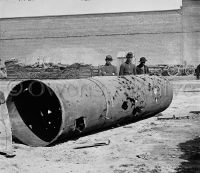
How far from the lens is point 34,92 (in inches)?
294

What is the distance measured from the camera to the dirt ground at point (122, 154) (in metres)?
4.93

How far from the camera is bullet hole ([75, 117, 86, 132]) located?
6375 millimetres

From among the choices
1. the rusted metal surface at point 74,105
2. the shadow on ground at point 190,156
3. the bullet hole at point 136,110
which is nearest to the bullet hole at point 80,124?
the rusted metal surface at point 74,105

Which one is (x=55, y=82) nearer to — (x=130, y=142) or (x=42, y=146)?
(x=42, y=146)

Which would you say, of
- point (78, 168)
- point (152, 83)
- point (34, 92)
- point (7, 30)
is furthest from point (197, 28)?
point (78, 168)

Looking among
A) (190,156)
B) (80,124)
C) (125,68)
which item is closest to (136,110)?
(80,124)

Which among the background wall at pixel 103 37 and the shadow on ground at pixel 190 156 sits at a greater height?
the background wall at pixel 103 37

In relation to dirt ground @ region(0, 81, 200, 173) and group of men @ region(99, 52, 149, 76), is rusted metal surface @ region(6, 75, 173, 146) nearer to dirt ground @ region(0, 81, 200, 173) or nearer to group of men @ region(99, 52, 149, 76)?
dirt ground @ region(0, 81, 200, 173)

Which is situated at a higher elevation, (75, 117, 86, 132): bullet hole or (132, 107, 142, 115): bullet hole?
(132, 107, 142, 115): bullet hole

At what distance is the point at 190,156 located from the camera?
17.9 ft

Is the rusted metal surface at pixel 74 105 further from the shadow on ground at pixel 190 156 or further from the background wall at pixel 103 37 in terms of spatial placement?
the background wall at pixel 103 37

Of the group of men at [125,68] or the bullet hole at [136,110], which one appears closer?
the bullet hole at [136,110]

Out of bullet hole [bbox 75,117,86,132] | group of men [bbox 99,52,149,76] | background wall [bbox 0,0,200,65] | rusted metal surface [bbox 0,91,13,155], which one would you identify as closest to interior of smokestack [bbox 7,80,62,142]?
bullet hole [bbox 75,117,86,132]

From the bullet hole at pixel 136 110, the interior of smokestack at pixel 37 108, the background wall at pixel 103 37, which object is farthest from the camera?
the background wall at pixel 103 37
